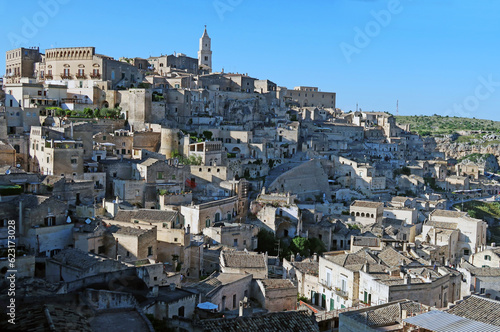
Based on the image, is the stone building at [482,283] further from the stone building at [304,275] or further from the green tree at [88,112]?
the green tree at [88,112]

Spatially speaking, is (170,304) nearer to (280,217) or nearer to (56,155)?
(56,155)

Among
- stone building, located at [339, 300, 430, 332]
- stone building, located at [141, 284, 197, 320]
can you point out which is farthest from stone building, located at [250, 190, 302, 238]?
stone building, located at [339, 300, 430, 332]

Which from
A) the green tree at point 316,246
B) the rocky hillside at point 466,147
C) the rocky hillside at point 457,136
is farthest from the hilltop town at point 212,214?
the rocky hillside at point 457,136

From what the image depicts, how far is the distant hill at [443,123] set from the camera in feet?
369

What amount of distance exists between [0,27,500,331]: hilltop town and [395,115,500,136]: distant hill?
53.1m

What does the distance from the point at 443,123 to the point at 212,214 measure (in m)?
104

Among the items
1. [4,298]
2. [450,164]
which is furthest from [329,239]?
[450,164]

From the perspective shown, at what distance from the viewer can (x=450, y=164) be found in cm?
6569

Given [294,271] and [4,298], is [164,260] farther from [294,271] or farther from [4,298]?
[4,298]

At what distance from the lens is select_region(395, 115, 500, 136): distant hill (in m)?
112

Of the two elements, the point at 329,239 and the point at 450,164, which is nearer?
the point at 329,239

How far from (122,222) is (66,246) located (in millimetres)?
2683

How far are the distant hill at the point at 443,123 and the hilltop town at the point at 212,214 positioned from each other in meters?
53.1

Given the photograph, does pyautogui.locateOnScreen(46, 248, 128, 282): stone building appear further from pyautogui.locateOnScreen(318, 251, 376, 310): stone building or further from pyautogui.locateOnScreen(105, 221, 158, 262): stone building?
Result: pyautogui.locateOnScreen(318, 251, 376, 310): stone building
